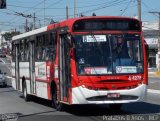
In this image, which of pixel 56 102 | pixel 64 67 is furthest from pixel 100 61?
pixel 56 102

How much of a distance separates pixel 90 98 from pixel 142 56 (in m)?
2.14

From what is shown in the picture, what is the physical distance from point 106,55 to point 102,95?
122 cm

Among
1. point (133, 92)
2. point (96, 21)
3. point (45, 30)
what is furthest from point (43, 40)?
point (133, 92)

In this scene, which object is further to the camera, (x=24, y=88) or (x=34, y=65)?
(x=24, y=88)

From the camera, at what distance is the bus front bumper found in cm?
1555

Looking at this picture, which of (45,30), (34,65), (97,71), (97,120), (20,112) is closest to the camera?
(97,120)

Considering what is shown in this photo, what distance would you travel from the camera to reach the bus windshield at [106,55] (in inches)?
623

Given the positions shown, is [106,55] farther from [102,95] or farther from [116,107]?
[116,107]

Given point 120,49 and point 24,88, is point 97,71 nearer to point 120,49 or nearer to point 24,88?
point 120,49

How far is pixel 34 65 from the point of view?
70.0 feet

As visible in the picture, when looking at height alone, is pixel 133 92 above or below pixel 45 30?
below

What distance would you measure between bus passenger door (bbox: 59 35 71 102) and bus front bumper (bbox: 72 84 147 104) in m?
0.68

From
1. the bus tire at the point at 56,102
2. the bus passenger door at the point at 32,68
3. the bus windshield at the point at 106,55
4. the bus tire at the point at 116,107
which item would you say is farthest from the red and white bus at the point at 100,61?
the bus passenger door at the point at 32,68

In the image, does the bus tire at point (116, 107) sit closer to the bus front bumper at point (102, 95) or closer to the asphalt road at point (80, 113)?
the asphalt road at point (80, 113)
